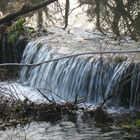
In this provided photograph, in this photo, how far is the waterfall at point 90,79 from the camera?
32.4ft

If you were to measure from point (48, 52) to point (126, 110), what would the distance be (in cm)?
335

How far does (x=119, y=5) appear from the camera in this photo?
51.3ft

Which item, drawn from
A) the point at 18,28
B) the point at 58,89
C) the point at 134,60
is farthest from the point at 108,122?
the point at 18,28

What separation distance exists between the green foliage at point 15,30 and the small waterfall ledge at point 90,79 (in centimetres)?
164

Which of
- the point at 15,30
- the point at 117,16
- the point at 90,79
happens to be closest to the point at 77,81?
the point at 90,79

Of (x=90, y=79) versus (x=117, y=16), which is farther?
(x=117, y=16)

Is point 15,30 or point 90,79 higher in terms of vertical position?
point 15,30

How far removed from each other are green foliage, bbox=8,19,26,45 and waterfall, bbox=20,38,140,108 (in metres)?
1.67

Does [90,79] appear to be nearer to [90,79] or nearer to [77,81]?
[90,79]

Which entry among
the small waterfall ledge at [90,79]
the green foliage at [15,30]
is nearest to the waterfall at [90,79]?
the small waterfall ledge at [90,79]

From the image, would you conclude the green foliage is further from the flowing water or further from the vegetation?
the vegetation

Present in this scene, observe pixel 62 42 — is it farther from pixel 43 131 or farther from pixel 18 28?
pixel 43 131

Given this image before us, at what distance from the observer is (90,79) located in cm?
1065

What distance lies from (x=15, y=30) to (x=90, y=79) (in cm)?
405
